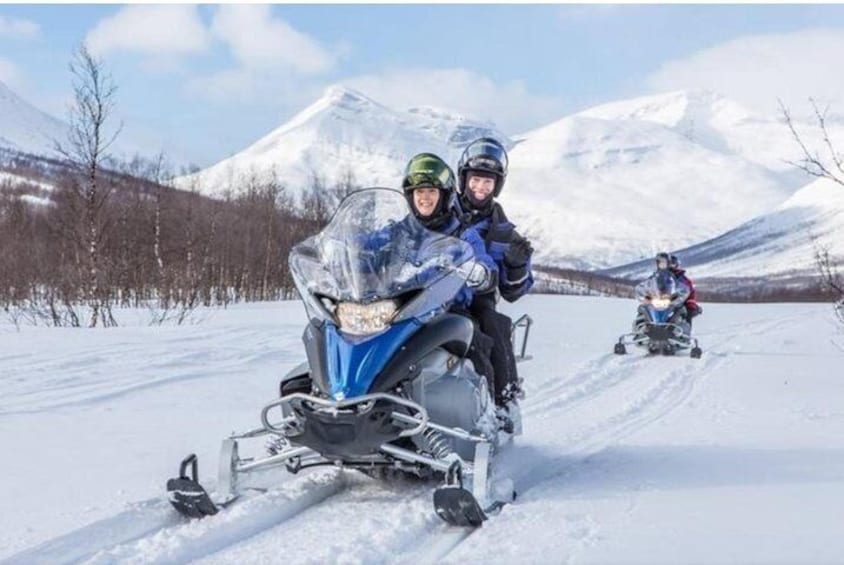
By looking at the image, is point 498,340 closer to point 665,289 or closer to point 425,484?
point 425,484

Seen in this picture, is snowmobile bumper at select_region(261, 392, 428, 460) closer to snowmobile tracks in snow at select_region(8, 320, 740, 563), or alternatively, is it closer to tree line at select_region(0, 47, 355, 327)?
snowmobile tracks in snow at select_region(8, 320, 740, 563)

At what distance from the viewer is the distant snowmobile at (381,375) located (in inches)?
178

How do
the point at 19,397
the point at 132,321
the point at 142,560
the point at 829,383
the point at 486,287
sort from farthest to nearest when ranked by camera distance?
the point at 132,321 < the point at 829,383 < the point at 19,397 < the point at 486,287 < the point at 142,560

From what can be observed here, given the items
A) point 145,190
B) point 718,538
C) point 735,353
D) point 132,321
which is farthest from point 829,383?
point 145,190

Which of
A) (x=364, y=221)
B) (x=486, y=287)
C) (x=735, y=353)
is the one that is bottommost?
(x=735, y=353)

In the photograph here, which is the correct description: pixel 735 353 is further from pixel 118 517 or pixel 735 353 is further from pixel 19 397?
pixel 118 517

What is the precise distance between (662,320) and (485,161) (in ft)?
30.2

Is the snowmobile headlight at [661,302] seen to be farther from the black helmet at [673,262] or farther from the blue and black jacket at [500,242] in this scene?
the blue and black jacket at [500,242]

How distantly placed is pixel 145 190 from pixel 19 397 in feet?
87.6

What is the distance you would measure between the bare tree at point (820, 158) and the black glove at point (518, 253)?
1.97 metres

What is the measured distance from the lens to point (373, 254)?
5.01 m

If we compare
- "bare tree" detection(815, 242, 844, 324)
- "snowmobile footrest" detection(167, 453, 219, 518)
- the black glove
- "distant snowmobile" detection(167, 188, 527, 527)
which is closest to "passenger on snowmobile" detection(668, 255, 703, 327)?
"bare tree" detection(815, 242, 844, 324)

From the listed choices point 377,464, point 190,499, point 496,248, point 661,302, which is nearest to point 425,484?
point 377,464

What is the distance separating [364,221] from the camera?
5.30 metres
